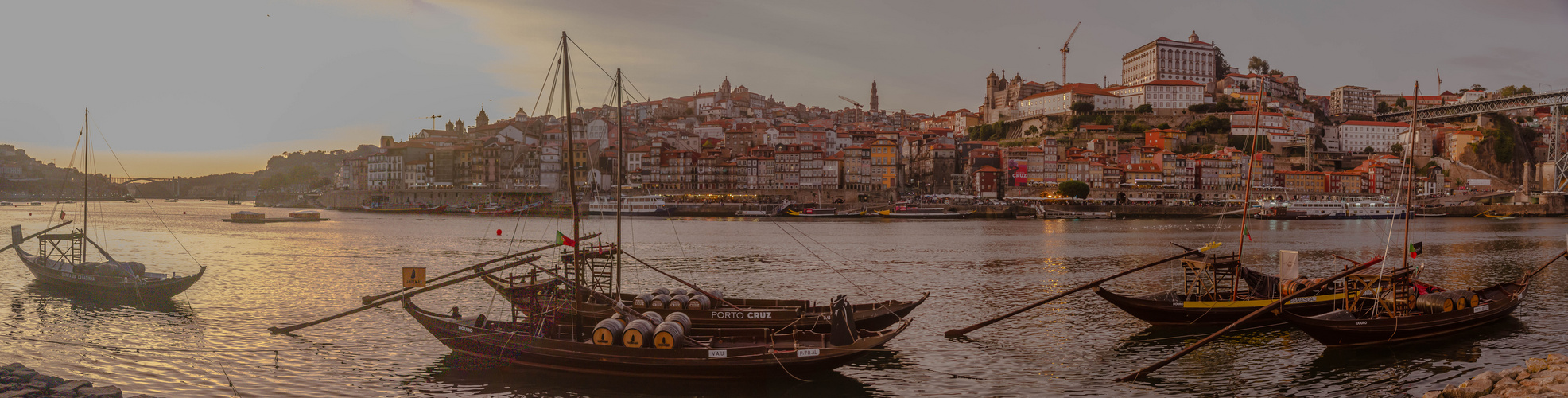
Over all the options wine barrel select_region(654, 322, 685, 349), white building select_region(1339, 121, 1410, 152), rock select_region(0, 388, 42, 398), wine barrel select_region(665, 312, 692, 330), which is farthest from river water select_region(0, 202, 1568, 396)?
white building select_region(1339, 121, 1410, 152)

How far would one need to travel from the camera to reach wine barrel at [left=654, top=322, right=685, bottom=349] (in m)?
12.1

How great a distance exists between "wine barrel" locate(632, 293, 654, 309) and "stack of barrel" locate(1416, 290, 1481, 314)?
1437 cm

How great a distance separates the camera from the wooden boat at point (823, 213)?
267 ft

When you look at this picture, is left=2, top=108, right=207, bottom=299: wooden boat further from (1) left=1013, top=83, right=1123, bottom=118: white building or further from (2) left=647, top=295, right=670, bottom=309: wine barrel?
(1) left=1013, top=83, right=1123, bottom=118: white building

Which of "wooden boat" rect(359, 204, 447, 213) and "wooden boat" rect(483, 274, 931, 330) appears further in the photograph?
"wooden boat" rect(359, 204, 447, 213)

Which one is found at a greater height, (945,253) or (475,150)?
(475,150)

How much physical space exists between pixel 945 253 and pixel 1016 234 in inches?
669

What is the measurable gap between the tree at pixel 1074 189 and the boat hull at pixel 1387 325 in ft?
239

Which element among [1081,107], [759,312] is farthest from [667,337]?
[1081,107]

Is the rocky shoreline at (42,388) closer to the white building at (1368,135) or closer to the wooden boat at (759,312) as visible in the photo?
the wooden boat at (759,312)

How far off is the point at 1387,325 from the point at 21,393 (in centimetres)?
1992

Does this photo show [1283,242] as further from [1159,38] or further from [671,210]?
[1159,38]

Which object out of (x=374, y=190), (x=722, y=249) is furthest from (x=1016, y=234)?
(x=374, y=190)

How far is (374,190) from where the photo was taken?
353 feet
